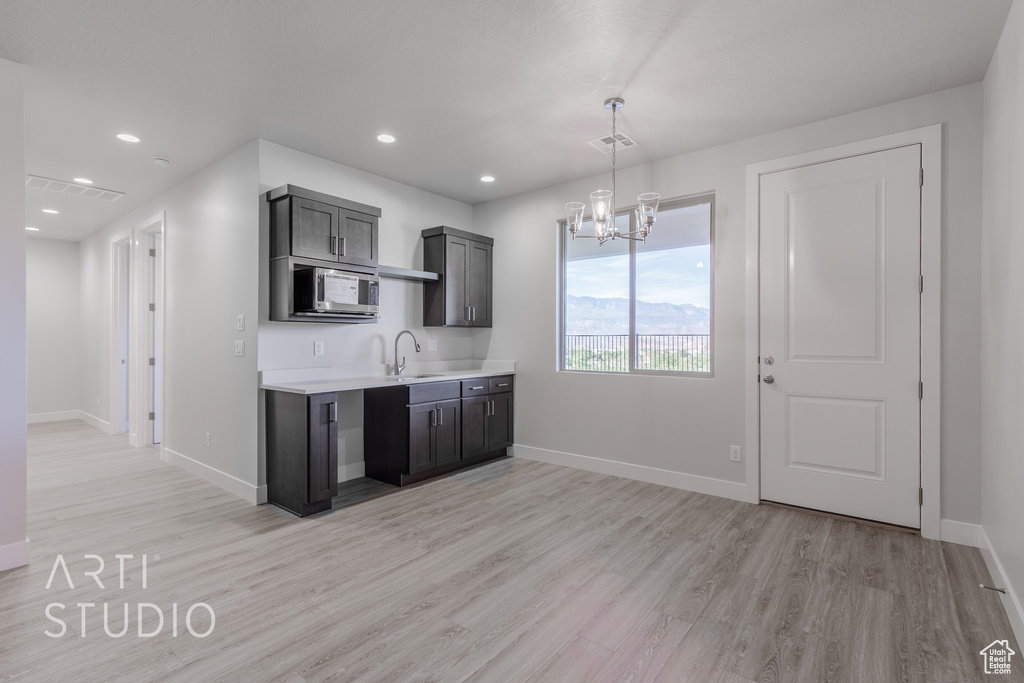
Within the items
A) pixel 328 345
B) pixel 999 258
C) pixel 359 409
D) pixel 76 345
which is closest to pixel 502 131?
pixel 328 345

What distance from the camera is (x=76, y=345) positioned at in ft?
23.9

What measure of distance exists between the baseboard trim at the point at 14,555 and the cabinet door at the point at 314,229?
218 cm

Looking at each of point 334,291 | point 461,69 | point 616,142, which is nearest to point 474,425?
point 334,291

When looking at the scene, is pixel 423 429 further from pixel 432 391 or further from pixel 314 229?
pixel 314 229

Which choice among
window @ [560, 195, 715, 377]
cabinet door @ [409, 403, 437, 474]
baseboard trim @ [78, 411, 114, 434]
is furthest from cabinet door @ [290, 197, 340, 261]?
baseboard trim @ [78, 411, 114, 434]

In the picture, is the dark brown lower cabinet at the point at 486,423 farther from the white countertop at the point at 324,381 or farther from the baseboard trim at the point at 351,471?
the baseboard trim at the point at 351,471

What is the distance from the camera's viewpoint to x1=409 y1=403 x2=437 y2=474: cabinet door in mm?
3959

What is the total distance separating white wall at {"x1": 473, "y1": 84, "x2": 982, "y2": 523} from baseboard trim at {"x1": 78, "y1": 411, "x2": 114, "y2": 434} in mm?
4932

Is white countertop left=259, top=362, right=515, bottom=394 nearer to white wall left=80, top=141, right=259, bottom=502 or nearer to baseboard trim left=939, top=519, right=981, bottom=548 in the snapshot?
white wall left=80, top=141, right=259, bottom=502

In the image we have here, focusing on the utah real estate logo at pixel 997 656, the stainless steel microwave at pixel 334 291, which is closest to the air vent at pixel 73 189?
the stainless steel microwave at pixel 334 291

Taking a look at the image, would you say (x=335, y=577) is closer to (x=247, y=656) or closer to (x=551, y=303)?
(x=247, y=656)

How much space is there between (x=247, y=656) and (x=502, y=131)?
3263 millimetres

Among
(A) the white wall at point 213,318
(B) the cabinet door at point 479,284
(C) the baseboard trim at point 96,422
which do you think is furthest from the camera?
(C) the baseboard trim at point 96,422

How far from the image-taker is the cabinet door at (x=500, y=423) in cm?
472
